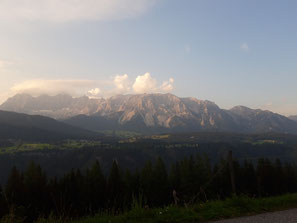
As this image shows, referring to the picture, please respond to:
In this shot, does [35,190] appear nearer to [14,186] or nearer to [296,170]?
[14,186]

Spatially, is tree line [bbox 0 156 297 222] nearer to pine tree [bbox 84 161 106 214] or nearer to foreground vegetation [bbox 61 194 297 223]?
pine tree [bbox 84 161 106 214]

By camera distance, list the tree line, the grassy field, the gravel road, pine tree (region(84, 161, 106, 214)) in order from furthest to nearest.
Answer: pine tree (region(84, 161, 106, 214)) → the tree line → the grassy field → the gravel road

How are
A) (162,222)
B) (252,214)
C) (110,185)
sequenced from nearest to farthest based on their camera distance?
(162,222), (252,214), (110,185)

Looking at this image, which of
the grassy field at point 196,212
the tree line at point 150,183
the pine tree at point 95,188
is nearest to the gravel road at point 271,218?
the grassy field at point 196,212

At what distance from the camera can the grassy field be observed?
941cm

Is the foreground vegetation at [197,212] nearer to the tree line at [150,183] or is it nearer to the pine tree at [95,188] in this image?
the tree line at [150,183]

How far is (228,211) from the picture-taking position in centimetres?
1042

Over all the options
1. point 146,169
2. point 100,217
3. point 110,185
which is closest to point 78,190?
point 110,185

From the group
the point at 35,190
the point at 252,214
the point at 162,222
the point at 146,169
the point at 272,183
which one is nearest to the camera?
the point at 162,222

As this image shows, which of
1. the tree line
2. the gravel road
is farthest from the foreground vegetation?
the tree line

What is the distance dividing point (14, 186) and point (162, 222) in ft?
179

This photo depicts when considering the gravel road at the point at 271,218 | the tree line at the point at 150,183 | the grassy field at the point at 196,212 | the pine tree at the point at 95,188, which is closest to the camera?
the gravel road at the point at 271,218

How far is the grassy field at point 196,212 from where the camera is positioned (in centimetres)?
941

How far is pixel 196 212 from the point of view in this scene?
34.3 feet
